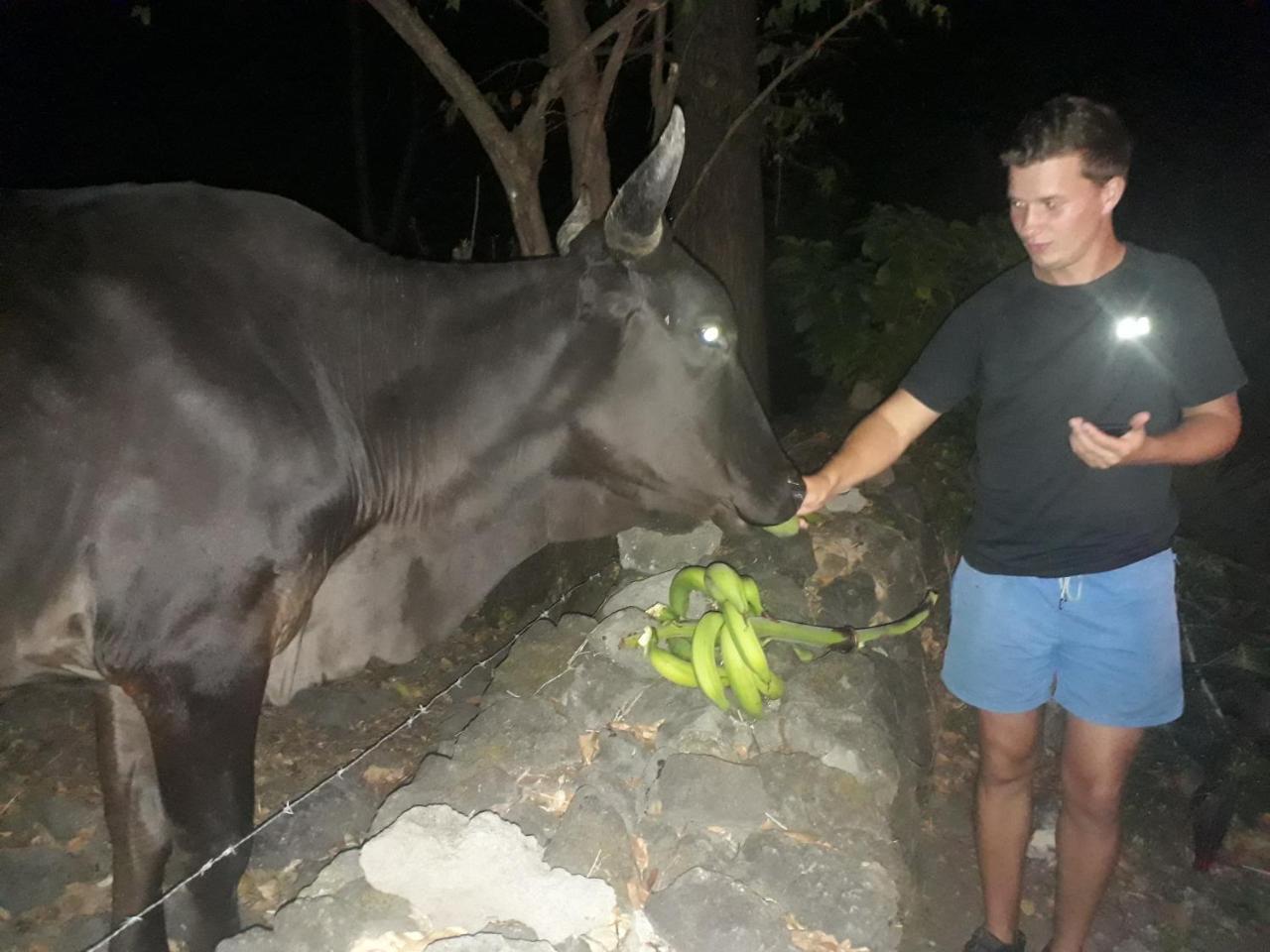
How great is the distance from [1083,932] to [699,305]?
2248 mm

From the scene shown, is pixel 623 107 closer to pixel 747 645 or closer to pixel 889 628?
pixel 889 628

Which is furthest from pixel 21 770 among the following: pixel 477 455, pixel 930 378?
pixel 930 378

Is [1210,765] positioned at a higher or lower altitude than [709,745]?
lower

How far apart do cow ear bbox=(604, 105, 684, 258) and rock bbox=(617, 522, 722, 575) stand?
1266 mm

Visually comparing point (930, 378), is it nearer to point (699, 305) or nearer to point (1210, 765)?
point (699, 305)

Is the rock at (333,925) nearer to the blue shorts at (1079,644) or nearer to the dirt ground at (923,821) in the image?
the dirt ground at (923,821)

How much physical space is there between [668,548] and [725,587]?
96 centimetres

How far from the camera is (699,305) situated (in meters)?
3.20

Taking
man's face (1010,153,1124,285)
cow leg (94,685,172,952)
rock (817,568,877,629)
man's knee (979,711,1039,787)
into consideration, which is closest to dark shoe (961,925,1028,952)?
man's knee (979,711,1039,787)

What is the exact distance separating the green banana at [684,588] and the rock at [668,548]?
2.10 ft

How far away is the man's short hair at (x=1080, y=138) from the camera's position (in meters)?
2.48

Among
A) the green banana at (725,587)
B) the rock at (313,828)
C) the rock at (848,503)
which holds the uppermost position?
the green banana at (725,587)

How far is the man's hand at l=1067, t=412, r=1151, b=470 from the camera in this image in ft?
7.68

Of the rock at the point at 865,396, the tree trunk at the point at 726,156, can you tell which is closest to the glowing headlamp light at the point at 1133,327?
the tree trunk at the point at 726,156
